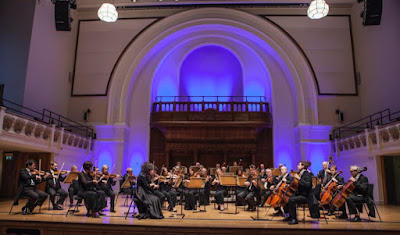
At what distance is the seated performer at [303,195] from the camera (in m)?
6.62

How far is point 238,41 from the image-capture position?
1759 cm

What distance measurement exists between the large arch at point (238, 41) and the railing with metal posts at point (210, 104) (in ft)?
2.51

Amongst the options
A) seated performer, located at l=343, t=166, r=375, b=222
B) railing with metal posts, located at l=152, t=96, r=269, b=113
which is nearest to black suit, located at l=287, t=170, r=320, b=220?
seated performer, located at l=343, t=166, r=375, b=222

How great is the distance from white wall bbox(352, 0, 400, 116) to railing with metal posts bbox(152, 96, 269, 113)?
5.04 meters

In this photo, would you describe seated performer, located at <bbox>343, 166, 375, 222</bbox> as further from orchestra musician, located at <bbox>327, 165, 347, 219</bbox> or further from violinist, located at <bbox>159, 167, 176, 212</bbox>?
violinist, located at <bbox>159, 167, 176, 212</bbox>

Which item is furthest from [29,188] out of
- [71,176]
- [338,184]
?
[338,184]

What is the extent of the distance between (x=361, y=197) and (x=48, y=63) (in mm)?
14108

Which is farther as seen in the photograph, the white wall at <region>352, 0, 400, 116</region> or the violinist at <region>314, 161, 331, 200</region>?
the white wall at <region>352, 0, 400, 116</region>

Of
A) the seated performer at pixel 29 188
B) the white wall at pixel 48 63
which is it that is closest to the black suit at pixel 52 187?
the seated performer at pixel 29 188

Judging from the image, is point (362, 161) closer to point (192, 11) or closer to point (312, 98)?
point (312, 98)

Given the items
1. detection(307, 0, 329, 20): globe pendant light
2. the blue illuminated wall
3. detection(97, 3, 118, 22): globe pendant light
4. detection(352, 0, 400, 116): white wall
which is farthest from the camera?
the blue illuminated wall

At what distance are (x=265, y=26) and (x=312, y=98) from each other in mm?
4622

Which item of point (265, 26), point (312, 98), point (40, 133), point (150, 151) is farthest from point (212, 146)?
point (40, 133)

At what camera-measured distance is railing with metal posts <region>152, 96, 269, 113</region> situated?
16.5 metres
